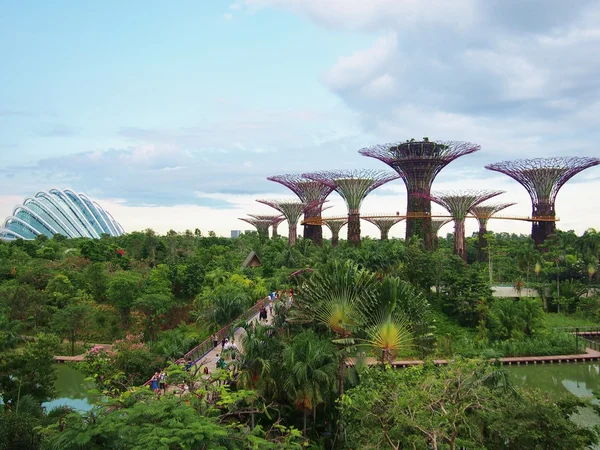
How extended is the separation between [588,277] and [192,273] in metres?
26.3

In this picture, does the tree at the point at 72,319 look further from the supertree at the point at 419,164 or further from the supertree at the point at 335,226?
the supertree at the point at 335,226

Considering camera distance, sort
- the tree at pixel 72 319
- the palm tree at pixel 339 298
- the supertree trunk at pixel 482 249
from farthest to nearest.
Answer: the supertree trunk at pixel 482 249
the tree at pixel 72 319
the palm tree at pixel 339 298

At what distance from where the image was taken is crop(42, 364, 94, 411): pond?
57.7 feet

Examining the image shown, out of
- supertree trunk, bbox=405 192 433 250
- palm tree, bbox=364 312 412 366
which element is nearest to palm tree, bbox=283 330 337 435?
palm tree, bbox=364 312 412 366

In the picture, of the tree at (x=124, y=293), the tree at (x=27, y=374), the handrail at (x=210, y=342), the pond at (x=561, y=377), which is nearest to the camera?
the tree at (x=27, y=374)

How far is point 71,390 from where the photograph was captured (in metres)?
19.3

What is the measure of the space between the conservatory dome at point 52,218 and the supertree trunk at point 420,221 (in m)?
48.1

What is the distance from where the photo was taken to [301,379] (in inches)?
482

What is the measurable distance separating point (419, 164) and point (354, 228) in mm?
7825

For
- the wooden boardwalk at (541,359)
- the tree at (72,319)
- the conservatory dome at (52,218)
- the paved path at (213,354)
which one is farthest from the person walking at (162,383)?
the conservatory dome at (52,218)

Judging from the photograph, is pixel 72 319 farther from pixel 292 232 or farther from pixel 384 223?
pixel 384 223

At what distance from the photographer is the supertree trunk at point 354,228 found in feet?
143

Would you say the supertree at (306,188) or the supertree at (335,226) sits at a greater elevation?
the supertree at (306,188)

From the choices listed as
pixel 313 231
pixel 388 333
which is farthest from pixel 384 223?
pixel 388 333
